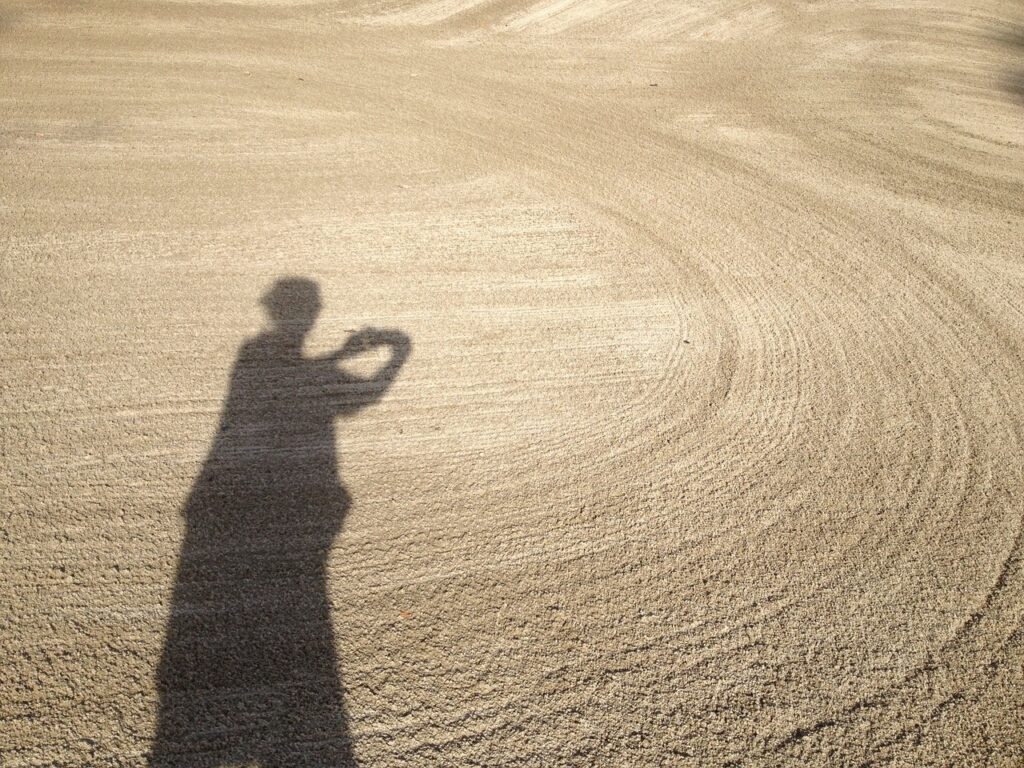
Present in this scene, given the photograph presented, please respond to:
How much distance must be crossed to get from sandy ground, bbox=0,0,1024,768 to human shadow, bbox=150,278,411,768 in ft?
0.06

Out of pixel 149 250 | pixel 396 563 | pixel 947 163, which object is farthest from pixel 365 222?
pixel 947 163

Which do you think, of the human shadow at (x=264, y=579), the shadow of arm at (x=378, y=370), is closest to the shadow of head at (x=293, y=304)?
the human shadow at (x=264, y=579)

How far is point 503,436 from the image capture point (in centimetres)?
421

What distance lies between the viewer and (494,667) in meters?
3.09

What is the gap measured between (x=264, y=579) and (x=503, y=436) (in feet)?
5.02

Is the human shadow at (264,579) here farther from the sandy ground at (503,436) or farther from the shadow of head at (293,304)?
the shadow of head at (293,304)

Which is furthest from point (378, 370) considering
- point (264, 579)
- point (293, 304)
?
point (264, 579)

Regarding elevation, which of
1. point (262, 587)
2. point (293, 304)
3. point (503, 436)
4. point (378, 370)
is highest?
point (293, 304)

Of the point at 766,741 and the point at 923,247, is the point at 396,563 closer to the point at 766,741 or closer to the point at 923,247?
the point at 766,741

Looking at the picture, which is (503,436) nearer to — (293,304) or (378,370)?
(378,370)

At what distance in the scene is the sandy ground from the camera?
2.98 m

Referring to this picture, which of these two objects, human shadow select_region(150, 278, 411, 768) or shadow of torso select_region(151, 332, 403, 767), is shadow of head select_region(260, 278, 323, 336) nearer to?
human shadow select_region(150, 278, 411, 768)

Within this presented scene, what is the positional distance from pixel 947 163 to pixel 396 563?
24.1 feet

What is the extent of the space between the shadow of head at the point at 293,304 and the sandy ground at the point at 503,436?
3cm
